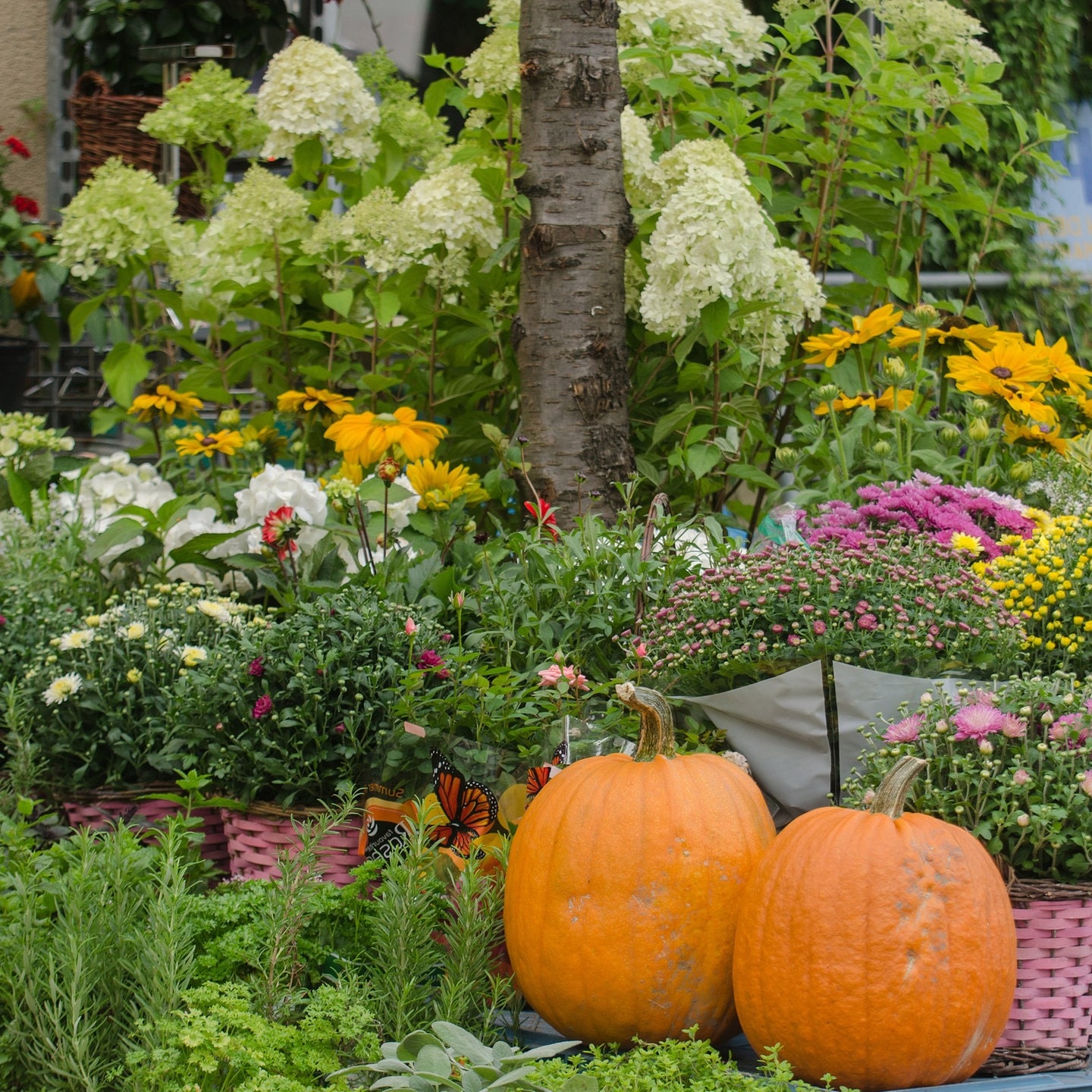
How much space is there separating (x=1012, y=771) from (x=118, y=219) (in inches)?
108

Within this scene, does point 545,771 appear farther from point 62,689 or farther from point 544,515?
point 62,689

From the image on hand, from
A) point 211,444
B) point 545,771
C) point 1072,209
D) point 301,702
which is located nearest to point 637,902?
point 545,771

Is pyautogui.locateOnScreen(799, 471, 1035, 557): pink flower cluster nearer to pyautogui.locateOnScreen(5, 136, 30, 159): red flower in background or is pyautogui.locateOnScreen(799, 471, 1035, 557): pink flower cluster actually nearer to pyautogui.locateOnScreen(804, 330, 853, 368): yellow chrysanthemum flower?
pyautogui.locateOnScreen(804, 330, 853, 368): yellow chrysanthemum flower

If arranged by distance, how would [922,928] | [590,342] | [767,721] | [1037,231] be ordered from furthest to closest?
[1037,231], [590,342], [767,721], [922,928]

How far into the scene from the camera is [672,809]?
156cm

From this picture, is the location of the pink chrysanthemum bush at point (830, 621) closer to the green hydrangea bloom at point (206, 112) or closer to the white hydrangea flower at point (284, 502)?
the white hydrangea flower at point (284, 502)

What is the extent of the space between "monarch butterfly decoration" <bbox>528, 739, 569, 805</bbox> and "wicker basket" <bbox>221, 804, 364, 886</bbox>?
304mm

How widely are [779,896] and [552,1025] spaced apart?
15.8 inches

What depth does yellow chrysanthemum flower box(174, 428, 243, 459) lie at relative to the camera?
285 cm

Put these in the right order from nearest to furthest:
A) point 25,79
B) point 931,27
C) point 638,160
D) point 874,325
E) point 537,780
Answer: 1. point 537,780
2. point 874,325
3. point 638,160
4. point 931,27
5. point 25,79

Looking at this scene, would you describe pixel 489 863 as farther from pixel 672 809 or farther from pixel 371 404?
pixel 371 404

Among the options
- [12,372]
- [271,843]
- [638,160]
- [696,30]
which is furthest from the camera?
[12,372]

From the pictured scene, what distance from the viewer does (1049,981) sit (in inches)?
60.2

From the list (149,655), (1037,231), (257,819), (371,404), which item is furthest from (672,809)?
(1037,231)
